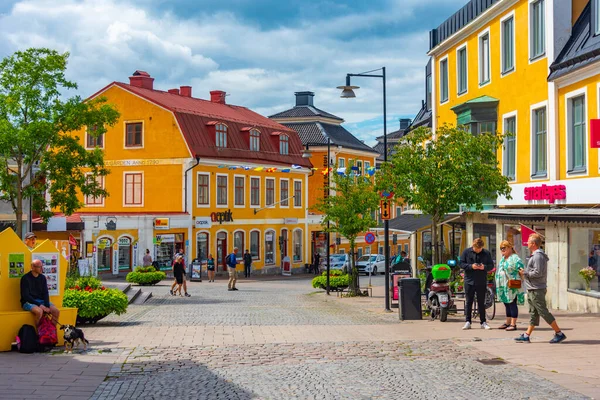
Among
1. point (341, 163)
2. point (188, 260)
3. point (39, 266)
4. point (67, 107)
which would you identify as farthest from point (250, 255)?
point (39, 266)

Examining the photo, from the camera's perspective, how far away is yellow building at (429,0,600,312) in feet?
61.0

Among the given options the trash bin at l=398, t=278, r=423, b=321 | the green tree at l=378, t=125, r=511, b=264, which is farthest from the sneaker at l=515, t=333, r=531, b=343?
the green tree at l=378, t=125, r=511, b=264


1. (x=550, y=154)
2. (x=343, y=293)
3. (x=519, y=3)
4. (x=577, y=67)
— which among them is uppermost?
(x=519, y=3)

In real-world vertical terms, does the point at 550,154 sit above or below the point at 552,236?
above

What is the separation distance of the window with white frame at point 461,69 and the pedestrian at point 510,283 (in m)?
13.9

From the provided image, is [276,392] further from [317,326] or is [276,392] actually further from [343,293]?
[343,293]

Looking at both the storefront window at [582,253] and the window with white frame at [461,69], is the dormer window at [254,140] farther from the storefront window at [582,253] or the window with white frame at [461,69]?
the storefront window at [582,253]

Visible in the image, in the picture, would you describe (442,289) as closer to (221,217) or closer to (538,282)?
(538,282)

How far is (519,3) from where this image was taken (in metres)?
22.4

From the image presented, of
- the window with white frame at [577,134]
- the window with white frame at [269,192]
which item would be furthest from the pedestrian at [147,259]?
the window with white frame at [577,134]

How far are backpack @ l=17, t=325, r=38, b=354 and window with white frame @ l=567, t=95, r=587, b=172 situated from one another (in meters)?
12.5

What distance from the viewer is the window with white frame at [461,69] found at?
27.4 meters

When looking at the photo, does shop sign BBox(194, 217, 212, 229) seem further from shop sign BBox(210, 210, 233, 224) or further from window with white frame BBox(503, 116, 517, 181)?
window with white frame BBox(503, 116, 517, 181)

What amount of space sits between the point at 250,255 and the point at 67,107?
2373 cm
